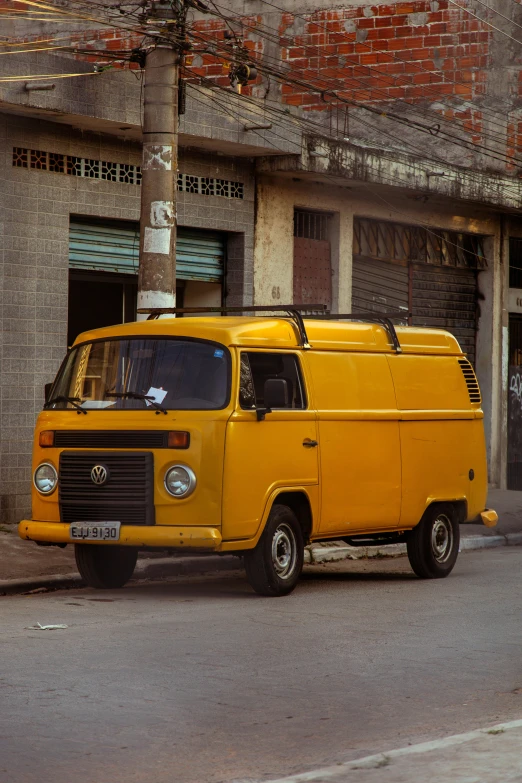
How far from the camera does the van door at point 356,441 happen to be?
1119cm

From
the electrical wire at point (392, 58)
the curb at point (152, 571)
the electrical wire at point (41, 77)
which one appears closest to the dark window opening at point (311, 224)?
the electrical wire at point (392, 58)

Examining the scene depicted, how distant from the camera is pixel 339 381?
37.6 feet

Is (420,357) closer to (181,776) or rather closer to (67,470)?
(67,470)

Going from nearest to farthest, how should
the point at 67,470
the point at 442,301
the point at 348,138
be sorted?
the point at 67,470
the point at 348,138
the point at 442,301

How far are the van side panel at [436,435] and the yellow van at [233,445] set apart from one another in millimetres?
31

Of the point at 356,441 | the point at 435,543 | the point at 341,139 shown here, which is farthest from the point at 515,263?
the point at 356,441

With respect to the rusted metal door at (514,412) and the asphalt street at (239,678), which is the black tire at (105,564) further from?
the rusted metal door at (514,412)

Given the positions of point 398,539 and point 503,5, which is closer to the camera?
point 398,539

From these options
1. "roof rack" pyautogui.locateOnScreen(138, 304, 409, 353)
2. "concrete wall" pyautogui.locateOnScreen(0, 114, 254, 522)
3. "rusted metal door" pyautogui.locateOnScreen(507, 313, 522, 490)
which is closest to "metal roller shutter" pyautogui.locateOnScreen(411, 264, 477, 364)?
"rusted metal door" pyautogui.locateOnScreen(507, 313, 522, 490)

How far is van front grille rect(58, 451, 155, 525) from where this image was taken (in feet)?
33.5

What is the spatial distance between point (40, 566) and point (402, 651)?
4.94 m

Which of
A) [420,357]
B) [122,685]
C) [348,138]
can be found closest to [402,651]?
[122,685]

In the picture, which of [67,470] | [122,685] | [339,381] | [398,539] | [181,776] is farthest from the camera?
[398,539]

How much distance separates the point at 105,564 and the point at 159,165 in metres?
3.86
